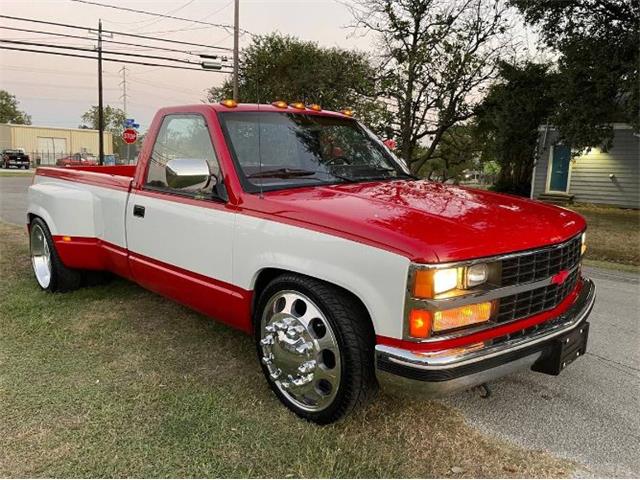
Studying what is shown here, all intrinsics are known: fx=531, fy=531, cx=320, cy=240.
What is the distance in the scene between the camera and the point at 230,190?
10.7 ft

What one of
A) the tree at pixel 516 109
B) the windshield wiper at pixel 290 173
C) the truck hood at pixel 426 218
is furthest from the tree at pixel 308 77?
the truck hood at pixel 426 218

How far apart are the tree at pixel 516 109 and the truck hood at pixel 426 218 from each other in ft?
44.3

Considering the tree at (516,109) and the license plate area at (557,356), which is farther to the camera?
the tree at (516,109)

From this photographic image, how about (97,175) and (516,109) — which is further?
(516,109)

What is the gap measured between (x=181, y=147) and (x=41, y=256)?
2.57m

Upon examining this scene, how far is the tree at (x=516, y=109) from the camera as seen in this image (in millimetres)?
16625

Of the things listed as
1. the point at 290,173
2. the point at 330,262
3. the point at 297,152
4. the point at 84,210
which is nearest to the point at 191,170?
the point at 290,173

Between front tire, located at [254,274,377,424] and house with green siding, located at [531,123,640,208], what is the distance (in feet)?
53.0

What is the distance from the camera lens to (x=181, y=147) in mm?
3859

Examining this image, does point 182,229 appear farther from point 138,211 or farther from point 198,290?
point 138,211

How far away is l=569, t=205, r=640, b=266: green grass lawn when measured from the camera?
8680mm

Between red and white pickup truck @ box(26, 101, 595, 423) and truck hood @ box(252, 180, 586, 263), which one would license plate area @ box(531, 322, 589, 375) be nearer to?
red and white pickup truck @ box(26, 101, 595, 423)

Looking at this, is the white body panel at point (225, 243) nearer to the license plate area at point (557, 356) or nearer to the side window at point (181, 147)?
the side window at point (181, 147)

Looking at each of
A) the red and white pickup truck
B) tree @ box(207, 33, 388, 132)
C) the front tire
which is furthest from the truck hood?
tree @ box(207, 33, 388, 132)
